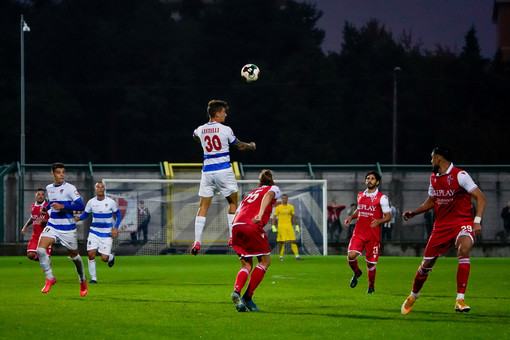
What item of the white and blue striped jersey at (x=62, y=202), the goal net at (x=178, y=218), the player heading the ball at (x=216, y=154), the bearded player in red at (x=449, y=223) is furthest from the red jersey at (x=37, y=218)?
the bearded player in red at (x=449, y=223)

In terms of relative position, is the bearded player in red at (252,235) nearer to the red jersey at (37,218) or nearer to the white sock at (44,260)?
the white sock at (44,260)

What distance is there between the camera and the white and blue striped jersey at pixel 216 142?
1252 cm

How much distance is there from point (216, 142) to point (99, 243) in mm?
7565

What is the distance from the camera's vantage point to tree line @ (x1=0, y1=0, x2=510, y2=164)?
212 ft

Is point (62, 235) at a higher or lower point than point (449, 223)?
lower

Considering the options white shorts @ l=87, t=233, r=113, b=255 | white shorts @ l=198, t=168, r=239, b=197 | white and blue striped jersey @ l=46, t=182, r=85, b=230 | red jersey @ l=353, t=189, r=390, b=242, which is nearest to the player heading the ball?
white shorts @ l=198, t=168, r=239, b=197

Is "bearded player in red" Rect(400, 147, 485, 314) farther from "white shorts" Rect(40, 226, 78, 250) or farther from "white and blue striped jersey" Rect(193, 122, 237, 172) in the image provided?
"white shorts" Rect(40, 226, 78, 250)

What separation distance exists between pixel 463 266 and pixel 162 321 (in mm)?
3913

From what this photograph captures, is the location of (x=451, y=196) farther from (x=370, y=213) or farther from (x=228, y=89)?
(x=228, y=89)

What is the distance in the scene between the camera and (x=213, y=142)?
41.5 feet

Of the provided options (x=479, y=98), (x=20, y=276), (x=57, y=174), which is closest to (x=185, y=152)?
(x=479, y=98)

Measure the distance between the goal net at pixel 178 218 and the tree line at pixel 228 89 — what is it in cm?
2995

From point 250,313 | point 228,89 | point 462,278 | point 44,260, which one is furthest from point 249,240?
point 228,89

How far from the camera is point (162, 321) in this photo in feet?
33.9
